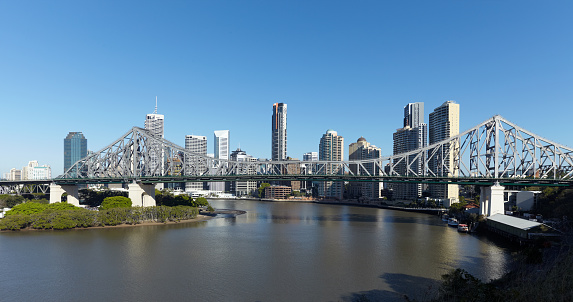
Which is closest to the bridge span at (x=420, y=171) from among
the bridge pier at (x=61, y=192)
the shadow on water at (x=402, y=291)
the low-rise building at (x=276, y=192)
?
the bridge pier at (x=61, y=192)

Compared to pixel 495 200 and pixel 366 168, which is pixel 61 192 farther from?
pixel 366 168

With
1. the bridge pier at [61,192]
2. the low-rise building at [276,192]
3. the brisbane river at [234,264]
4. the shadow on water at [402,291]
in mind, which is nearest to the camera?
the shadow on water at [402,291]

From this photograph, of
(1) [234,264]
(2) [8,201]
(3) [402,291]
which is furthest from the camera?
(2) [8,201]

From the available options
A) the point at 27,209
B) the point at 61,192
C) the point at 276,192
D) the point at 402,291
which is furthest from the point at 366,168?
the point at 402,291

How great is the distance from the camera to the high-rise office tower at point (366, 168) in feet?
430

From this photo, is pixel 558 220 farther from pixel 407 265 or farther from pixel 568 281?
pixel 568 281

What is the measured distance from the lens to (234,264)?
96.0ft

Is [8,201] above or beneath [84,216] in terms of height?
beneath

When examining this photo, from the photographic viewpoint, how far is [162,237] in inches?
1666

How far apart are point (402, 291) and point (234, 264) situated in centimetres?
1338

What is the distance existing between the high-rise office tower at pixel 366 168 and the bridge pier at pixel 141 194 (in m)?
62.2

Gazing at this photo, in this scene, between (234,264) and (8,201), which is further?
(8,201)

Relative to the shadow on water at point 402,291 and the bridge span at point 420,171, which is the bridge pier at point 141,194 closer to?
the bridge span at point 420,171

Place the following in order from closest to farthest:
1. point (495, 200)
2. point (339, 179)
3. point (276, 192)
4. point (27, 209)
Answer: point (27, 209)
point (495, 200)
point (339, 179)
point (276, 192)
